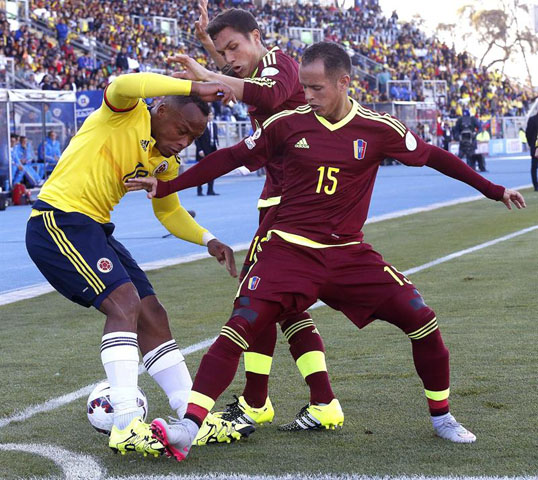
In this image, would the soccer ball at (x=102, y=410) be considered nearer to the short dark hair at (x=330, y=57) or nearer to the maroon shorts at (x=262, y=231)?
the maroon shorts at (x=262, y=231)

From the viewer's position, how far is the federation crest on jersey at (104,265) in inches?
189

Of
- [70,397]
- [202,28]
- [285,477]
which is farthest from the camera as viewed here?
[70,397]

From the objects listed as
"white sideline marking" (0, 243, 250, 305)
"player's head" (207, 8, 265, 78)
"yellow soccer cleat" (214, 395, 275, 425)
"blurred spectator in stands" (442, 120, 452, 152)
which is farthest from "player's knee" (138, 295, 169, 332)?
"blurred spectator in stands" (442, 120, 452, 152)

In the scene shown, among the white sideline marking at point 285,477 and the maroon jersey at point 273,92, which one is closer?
the white sideline marking at point 285,477

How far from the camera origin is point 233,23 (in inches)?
209

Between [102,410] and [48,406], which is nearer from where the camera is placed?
[102,410]

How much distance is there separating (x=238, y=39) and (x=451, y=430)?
2.18 metres

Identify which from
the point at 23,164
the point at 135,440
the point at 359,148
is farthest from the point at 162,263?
the point at 23,164

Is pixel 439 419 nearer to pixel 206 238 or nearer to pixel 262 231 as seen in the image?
pixel 262 231

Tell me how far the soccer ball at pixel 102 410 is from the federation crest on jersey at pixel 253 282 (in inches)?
30.7

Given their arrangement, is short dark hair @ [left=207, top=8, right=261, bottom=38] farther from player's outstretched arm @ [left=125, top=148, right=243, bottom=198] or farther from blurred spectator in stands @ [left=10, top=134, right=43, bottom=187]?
blurred spectator in stands @ [left=10, top=134, right=43, bottom=187]

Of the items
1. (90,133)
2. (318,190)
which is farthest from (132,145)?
(318,190)

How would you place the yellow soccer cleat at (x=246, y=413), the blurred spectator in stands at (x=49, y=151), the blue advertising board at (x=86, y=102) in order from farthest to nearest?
the blue advertising board at (x=86, y=102) → the blurred spectator in stands at (x=49, y=151) → the yellow soccer cleat at (x=246, y=413)

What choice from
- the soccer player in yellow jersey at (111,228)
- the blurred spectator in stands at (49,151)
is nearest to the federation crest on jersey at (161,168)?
the soccer player in yellow jersey at (111,228)
